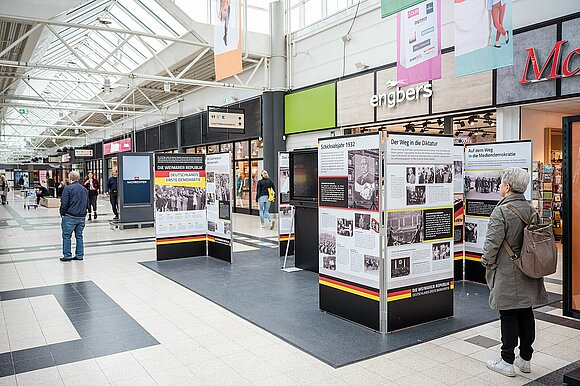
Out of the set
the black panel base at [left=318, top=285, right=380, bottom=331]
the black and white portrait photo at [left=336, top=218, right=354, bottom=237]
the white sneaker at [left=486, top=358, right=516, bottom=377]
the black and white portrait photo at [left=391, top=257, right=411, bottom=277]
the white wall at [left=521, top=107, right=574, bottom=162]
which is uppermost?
the white wall at [left=521, top=107, right=574, bottom=162]

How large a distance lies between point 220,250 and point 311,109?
7.06 meters

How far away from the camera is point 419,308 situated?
458 cm

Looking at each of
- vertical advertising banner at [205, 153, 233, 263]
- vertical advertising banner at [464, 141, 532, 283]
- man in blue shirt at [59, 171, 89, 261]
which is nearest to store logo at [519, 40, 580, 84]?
vertical advertising banner at [464, 141, 532, 283]

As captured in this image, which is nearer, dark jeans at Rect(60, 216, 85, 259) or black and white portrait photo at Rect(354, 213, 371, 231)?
black and white portrait photo at Rect(354, 213, 371, 231)

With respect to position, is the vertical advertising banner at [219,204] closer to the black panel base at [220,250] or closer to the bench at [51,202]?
the black panel base at [220,250]

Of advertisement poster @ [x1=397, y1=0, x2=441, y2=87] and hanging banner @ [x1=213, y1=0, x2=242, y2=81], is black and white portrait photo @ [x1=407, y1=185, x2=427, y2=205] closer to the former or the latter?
advertisement poster @ [x1=397, y1=0, x2=441, y2=87]

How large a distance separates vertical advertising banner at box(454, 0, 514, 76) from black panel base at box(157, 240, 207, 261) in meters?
5.23

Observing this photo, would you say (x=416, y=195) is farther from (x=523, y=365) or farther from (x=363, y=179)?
(x=523, y=365)

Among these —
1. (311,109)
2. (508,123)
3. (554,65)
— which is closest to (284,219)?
(508,123)

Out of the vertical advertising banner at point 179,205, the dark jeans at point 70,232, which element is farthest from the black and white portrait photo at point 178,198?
the dark jeans at point 70,232

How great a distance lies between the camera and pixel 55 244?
10383 millimetres

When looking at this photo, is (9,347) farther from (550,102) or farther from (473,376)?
(550,102)

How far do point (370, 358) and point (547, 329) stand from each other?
6.33ft

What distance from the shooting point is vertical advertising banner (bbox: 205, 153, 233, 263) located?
7957 mm
